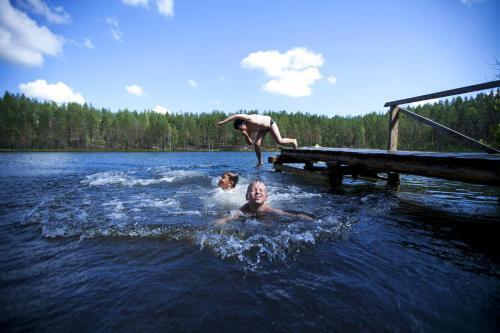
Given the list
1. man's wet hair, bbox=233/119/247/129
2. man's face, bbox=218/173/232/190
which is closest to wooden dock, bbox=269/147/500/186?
man's wet hair, bbox=233/119/247/129

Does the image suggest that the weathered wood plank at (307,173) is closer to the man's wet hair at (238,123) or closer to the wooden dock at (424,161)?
A: the wooden dock at (424,161)

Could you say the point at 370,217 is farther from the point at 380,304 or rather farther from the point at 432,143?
the point at 432,143

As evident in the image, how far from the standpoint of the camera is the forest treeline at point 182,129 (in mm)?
76750

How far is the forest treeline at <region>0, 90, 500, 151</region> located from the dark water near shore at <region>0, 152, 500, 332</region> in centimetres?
7610

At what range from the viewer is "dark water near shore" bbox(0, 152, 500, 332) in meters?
2.08

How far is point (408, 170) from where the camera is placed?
654cm

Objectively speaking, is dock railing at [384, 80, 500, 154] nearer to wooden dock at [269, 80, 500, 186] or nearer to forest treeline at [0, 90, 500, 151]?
wooden dock at [269, 80, 500, 186]

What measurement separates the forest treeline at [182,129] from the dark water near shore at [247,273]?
76.1m

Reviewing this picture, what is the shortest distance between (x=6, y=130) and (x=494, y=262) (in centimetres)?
10425

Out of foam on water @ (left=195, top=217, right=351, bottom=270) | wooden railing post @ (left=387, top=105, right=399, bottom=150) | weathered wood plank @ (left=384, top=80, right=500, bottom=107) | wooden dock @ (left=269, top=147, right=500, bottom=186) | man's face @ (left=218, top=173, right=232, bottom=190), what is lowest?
foam on water @ (left=195, top=217, right=351, bottom=270)

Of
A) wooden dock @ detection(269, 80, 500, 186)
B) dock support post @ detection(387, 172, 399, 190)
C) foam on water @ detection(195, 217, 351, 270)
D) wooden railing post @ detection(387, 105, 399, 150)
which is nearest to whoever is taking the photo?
foam on water @ detection(195, 217, 351, 270)

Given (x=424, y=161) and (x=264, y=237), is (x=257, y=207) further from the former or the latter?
(x=424, y=161)

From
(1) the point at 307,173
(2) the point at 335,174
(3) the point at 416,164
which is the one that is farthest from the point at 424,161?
(1) the point at 307,173

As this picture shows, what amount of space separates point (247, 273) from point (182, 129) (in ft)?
351
